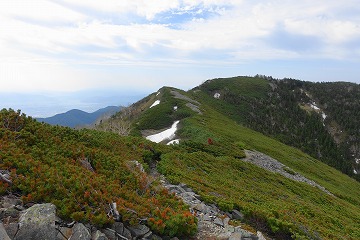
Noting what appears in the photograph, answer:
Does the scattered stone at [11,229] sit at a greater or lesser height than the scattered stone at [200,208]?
greater

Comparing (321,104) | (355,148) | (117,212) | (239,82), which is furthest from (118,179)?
(321,104)

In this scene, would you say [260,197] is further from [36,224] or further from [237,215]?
[36,224]

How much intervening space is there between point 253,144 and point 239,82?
108953 millimetres

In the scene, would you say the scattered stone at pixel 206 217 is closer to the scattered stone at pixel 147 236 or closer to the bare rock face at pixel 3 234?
the scattered stone at pixel 147 236

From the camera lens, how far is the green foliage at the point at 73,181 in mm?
8617

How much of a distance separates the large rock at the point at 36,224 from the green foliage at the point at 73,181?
532 mm

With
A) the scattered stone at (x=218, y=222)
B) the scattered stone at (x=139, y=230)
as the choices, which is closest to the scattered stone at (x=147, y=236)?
the scattered stone at (x=139, y=230)

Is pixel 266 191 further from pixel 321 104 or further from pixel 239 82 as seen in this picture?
pixel 321 104

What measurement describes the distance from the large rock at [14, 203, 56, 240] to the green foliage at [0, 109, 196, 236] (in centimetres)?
53

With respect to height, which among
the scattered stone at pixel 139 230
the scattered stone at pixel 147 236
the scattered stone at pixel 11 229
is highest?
the scattered stone at pixel 11 229

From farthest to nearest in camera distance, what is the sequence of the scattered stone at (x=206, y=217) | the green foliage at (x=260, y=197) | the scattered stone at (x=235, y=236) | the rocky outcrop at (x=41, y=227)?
the green foliage at (x=260, y=197) → the scattered stone at (x=206, y=217) → the scattered stone at (x=235, y=236) → the rocky outcrop at (x=41, y=227)

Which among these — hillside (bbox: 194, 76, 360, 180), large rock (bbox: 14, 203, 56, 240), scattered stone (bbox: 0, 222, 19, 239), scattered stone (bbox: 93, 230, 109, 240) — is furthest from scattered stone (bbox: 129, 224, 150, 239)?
hillside (bbox: 194, 76, 360, 180)

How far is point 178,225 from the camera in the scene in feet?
31.2

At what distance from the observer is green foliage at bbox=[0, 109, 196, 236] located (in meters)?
8.62
